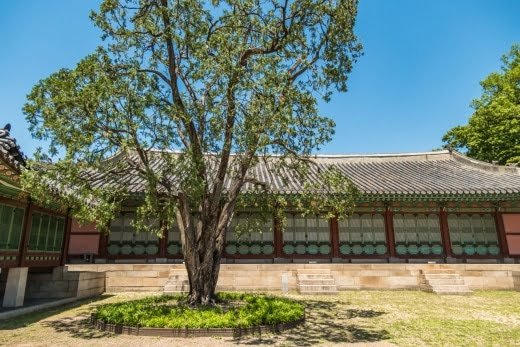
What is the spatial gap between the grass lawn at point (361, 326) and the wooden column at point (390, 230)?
16.1 ft

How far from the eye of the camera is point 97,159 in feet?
26.6

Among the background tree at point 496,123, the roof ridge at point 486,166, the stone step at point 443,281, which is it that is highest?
the background tree at point 496,123

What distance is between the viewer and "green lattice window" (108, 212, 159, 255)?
16.9 meters

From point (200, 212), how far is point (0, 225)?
545 cm

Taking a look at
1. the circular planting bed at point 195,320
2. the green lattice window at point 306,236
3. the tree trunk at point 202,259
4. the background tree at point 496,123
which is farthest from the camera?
the background tree at point 496,123

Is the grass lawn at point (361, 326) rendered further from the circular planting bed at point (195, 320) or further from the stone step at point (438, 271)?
the stone step at point (438, 271)

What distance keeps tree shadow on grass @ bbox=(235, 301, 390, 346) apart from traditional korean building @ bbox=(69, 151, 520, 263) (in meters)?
7.05

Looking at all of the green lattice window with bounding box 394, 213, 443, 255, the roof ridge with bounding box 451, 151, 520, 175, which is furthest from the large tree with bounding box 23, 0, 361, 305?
the roof ridge with bounding box 451, 151, 520, 175

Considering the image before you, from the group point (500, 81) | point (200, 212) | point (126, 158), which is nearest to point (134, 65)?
point (126, 158)

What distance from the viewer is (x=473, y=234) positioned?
17.7 meters

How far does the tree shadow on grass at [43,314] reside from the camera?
28.1 feet

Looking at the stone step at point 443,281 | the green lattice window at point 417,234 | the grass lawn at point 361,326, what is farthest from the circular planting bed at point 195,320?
the green lattice window at point 417,234

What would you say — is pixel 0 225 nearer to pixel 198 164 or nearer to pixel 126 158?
pixel 126 158

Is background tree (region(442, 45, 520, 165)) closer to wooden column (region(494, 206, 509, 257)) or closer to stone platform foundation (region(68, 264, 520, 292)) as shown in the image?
wooden column (region(494, 206, 509, 257))
